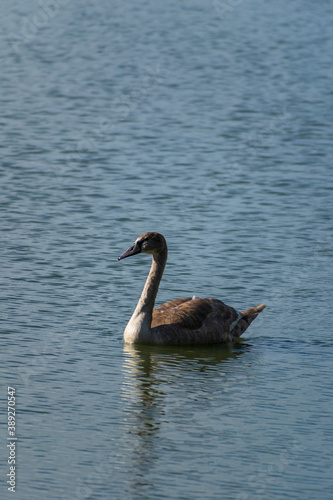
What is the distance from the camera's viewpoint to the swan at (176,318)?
13305 millimetres

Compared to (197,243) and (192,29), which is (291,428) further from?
(192,29)

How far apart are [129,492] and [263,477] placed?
4.44 ft

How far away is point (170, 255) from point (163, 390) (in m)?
5.77

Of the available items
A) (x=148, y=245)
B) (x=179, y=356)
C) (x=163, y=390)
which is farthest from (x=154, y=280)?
(x=163, y=390)

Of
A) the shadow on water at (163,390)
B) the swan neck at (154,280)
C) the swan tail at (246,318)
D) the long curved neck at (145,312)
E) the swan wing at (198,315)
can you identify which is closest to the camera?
the shadow on water at (163,390)

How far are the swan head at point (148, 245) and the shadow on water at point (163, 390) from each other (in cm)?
144

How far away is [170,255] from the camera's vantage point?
670 inches

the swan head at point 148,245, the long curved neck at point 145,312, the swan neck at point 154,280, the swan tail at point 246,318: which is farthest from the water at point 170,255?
the swan head at point 148,245

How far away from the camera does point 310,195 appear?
20.9 meters

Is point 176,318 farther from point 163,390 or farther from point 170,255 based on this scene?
point 170,255

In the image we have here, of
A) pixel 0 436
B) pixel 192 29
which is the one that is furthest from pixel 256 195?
pixel 192 29

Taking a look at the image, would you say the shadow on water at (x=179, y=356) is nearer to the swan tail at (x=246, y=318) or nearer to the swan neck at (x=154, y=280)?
the swan tail at (x=246, y=318)

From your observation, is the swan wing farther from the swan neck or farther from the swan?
the swan neck

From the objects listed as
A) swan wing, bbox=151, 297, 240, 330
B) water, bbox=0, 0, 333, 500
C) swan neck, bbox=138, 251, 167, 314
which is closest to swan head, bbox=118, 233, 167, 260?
swan neck, bbox=138, 251, 167, 314
